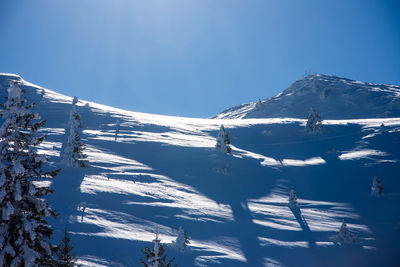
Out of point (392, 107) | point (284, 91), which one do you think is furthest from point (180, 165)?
point (284, 91)

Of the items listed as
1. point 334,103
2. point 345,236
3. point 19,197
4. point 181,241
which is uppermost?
point 334,103

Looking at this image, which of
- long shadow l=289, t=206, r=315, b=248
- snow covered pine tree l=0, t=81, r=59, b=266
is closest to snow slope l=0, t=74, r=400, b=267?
long shadow l=289, t=206, r=315, b=248

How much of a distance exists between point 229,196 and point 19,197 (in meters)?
26.8

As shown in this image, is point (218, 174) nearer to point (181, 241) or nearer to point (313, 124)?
point (181, 241)

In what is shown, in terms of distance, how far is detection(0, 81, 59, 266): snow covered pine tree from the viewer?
27.2 feet

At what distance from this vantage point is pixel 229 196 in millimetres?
33094

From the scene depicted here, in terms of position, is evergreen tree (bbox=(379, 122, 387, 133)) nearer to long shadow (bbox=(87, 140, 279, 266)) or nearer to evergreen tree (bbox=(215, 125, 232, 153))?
long shadow (bbox=(87, 140, 279, 266))

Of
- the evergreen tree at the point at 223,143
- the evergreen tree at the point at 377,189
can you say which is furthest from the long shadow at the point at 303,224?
the evergreen tree at the point at 223,143

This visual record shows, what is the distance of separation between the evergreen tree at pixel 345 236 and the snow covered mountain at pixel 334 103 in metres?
80.3

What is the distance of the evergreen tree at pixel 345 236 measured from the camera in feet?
80.0

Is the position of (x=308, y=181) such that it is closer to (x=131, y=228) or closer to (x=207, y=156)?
(x=207, y=156)

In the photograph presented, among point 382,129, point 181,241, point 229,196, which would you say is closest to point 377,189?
point 229,196

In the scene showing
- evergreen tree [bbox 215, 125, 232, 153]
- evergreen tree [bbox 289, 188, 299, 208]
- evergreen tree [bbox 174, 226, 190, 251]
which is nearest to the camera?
evergreen tree [bbox 174, 226, 190, 251]

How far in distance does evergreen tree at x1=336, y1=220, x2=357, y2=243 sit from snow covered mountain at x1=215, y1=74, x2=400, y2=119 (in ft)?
264
